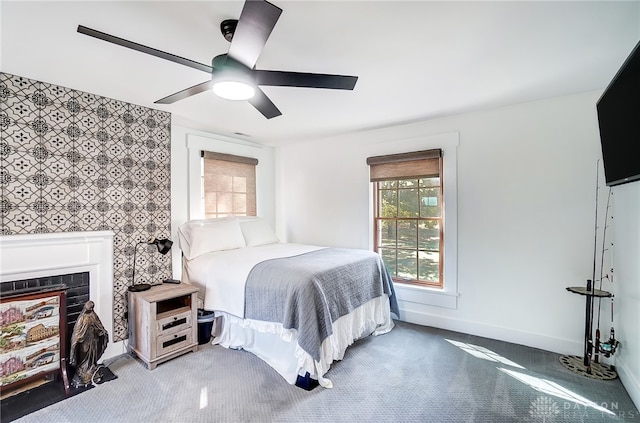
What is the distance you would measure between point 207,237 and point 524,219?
332 centimetres

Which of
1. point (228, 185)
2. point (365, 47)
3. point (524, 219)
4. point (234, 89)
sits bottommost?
point (524, 219)

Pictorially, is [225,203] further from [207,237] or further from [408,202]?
[408,202]

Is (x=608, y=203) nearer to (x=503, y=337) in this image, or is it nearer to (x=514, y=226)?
(x=514, y=226)

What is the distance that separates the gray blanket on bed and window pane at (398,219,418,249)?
2.68 ft

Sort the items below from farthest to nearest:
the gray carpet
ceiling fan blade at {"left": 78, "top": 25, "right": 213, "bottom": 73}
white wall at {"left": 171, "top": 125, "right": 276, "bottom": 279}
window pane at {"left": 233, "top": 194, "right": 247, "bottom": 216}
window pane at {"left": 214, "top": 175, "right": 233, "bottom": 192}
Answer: window pane at {"left": 233, "top": 194, "right": 247, "bottom": 216} → window pane at {"left": 214, "top": 175, "right": 233, "bottom": 192} → white wall at {"left": 171, "top": 125, "right": 276, "bottom": 279} → the gray carpet → ceiling fan blade at {"left": 78, "top": 25, "right": 213, "bottom": 73}

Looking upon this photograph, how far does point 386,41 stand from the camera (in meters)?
1.88

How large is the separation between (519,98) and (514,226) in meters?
1.23

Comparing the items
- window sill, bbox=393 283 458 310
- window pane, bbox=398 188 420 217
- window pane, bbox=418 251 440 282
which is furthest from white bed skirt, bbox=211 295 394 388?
window pane, bbox=398 188 420 217

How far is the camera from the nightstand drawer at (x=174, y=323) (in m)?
2.65

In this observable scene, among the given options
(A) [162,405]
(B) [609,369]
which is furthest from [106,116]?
(B) [609,369]

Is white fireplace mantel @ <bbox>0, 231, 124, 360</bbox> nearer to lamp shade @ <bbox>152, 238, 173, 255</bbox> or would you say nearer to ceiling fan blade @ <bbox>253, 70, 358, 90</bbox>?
lamp shade @ <bbox>152, 238, 173, 255</bbox>

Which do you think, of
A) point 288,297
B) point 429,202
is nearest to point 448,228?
point 429,202

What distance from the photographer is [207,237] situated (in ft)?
11.2

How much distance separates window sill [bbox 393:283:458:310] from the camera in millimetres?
3404
